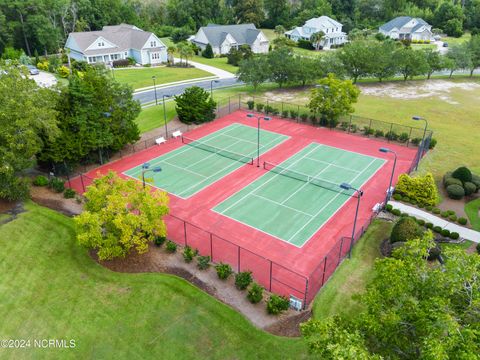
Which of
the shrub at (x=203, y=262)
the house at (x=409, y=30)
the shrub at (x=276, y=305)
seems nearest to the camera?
the shrub at (x=276, y=305)

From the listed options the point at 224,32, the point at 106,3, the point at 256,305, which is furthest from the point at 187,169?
the point at 106,3

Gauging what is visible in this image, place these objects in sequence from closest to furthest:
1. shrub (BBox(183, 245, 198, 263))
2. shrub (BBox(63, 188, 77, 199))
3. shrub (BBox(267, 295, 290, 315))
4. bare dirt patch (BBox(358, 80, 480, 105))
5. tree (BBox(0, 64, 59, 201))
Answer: shrub (BBox(267, 295, 290, 315)) → shrub (BBox(183, 245, 198, 263)) → tree (BBox(0, 64, 59, 201)) → shrub (BBox(63, 188, 77, 199)) → bare dirt patch (BBox(358, 80, 480, 105))

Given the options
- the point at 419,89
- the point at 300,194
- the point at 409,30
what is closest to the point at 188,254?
the point at 300,194

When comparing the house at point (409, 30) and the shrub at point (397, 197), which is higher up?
the house at point (409, 30)

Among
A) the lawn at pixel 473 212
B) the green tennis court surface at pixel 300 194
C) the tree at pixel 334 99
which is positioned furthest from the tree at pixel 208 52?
the lawn at pixel 473 212

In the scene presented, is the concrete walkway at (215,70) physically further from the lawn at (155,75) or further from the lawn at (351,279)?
the lawn at (351,279)

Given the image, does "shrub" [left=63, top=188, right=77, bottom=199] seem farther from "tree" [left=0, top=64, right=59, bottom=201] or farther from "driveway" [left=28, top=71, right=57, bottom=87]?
"driveway" [left=28, top=71, right=57, bottom=87]

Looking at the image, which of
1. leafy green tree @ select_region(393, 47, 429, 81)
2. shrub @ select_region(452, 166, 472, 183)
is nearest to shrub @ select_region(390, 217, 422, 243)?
shrub @ select_region(452, 166, 472, 183)
